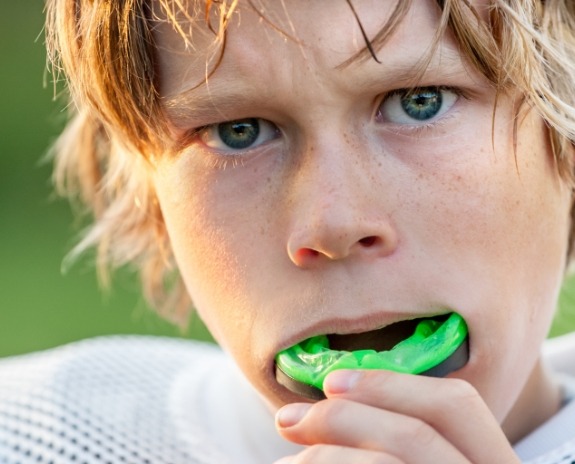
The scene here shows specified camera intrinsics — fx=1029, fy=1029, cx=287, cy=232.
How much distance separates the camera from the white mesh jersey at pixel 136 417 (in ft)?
4.37

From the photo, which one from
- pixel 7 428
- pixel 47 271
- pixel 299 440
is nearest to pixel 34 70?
pixel 47 271

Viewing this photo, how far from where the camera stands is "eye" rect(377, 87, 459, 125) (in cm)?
118

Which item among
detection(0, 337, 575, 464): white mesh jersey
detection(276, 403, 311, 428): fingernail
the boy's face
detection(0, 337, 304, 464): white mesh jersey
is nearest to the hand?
detection(276, 403, 311, 428): fingernail

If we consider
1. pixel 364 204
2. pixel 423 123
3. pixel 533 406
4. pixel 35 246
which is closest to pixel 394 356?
pixel 364 204

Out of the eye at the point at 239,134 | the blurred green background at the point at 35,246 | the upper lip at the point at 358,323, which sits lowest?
the upper lip at the point at 358,323

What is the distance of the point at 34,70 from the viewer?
5961 mm

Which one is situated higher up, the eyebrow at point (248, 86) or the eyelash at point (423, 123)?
the eyebrow at point (248, 86)

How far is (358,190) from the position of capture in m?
1.11

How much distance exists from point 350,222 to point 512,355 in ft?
0.88

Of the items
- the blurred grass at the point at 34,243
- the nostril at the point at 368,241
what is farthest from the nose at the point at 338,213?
the blurred grass at the point at 34,243

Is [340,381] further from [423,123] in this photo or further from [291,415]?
[423,123]

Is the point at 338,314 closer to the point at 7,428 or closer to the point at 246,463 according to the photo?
the point at 246,463

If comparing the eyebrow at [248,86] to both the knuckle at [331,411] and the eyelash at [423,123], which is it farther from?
the knuckle at [331,411]

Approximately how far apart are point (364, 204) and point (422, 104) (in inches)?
6.4
